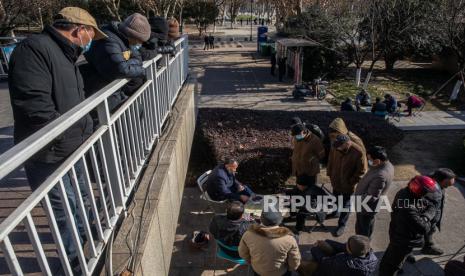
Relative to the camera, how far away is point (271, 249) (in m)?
3.60

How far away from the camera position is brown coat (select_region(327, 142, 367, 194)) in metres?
5.07

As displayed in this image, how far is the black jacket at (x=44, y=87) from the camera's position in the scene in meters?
2.18

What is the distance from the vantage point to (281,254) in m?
3.64

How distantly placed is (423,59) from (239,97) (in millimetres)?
14634

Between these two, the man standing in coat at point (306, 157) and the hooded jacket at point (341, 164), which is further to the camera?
the man standing in coat at point (306, 157)

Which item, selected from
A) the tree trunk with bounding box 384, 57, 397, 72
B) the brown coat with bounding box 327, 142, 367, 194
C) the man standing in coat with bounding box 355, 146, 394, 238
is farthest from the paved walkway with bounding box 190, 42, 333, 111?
the tree trunk with bounding box 384, 57, 397, 72

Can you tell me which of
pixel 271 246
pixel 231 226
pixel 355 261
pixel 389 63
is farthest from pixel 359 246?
pixel 389 63

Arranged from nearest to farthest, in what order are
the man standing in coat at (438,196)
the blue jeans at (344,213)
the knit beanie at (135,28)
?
1. the knit beanie at (135,28)
2. the man standing in coat at (438,196)
3. the blue jeans at (344,213)

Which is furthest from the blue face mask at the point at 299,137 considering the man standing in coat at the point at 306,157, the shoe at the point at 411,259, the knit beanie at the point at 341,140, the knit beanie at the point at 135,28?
the knit beanie at the point at 135,28

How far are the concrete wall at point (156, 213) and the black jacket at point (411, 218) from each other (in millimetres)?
2759

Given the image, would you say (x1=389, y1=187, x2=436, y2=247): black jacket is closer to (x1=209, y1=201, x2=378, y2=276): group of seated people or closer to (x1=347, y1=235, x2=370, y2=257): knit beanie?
(x1=209, y1=201, x2=378, y2=276): group of seated people

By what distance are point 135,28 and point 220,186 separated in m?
2.96

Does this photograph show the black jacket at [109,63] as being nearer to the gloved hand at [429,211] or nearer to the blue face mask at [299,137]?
the blue face mask at [299,137]

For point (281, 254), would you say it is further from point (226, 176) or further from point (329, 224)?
point (329, 224)
